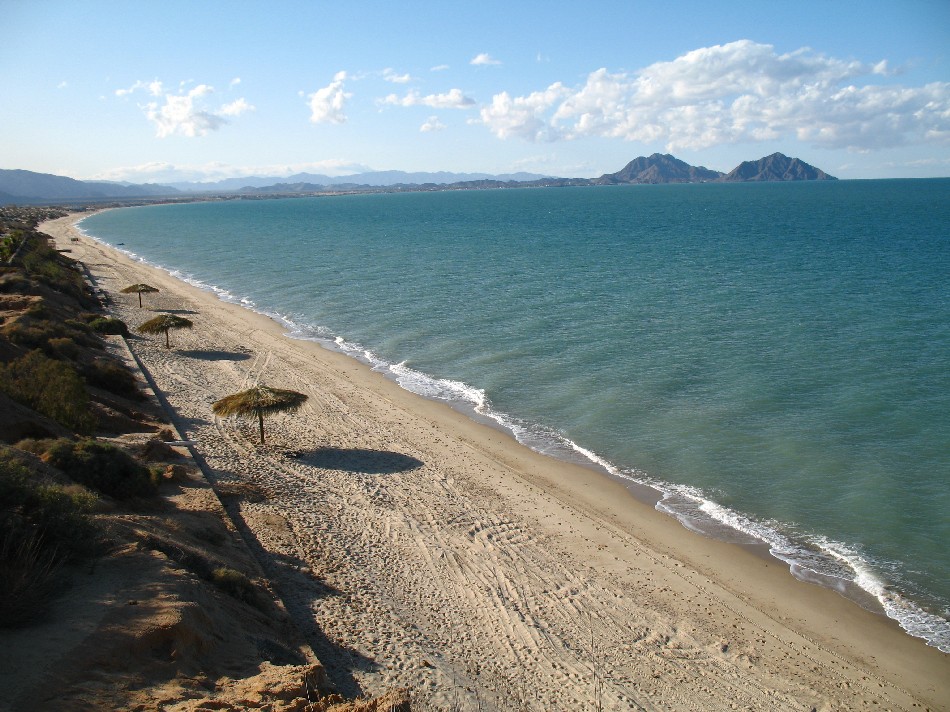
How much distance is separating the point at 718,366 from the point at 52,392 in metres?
19.1

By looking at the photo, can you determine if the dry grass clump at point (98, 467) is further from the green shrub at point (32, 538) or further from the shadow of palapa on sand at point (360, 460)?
the shadow of palapa on sand at point (360, 460)

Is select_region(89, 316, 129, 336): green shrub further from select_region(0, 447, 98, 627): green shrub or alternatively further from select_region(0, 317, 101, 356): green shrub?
select_region(0, 447, 98, 627): green shrub

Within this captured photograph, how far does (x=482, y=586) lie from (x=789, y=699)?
4.58m

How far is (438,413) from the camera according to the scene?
19.5 meters

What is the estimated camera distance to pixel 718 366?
2230cm

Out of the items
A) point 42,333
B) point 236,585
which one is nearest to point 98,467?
point 236,585

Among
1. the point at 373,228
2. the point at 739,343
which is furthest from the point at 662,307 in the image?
the point at 373,228

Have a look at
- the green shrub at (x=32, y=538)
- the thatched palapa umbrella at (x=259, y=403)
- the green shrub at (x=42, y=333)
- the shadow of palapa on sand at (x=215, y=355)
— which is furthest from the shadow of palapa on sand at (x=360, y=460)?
the shadow of palapa on sand at (x=215, y=355)

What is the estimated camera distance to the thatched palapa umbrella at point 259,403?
51.4 feet

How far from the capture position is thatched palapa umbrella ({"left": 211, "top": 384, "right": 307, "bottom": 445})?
15.7 m

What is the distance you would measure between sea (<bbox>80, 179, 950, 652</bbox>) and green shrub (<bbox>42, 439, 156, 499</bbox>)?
9.69 metres

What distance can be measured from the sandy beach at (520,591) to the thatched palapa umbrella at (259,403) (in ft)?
2.51

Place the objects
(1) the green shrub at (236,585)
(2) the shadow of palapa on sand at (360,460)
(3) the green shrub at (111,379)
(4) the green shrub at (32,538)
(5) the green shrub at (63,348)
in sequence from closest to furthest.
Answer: (4) the green shrub at (32,538), (1) the green shrub at (236,585), (2) the shadow of palapa on sand at (360,460), (3) the green shrub at (111,379), (5) the green shrub at (63,348)

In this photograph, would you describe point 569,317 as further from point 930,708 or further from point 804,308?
point 930,708
